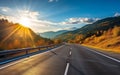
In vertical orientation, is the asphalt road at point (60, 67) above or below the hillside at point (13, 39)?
below

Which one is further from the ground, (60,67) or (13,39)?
Answer: (13,39)

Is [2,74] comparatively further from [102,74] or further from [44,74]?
[102,74]

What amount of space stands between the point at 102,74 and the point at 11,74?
4.39m

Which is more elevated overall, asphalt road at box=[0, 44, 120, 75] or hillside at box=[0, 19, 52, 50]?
hillside at box=[0, 19, 52, 50]

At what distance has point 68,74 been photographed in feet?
27.8

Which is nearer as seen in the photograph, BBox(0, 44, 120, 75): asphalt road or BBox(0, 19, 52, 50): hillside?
BBox(0, 44, 120, 75): asphalt road

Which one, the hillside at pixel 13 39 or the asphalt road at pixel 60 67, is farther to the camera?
the hillside at pixel 13 39

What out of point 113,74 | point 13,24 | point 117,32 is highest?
point 13,24

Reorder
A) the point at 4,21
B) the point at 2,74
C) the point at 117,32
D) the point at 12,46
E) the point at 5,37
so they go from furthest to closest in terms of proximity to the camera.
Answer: the point at 4,21 < the point at 117,32 < the point at 5,37 < the point at 12,46 < the point at 2,74

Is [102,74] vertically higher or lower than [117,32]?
lower

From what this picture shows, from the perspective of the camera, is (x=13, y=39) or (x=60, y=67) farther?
(x=13, y=39)

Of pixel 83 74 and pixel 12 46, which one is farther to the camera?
pixel 12 46

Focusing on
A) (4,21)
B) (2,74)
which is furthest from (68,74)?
(4,21)

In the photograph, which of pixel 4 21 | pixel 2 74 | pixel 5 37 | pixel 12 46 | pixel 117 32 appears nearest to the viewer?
pixel 2 74
